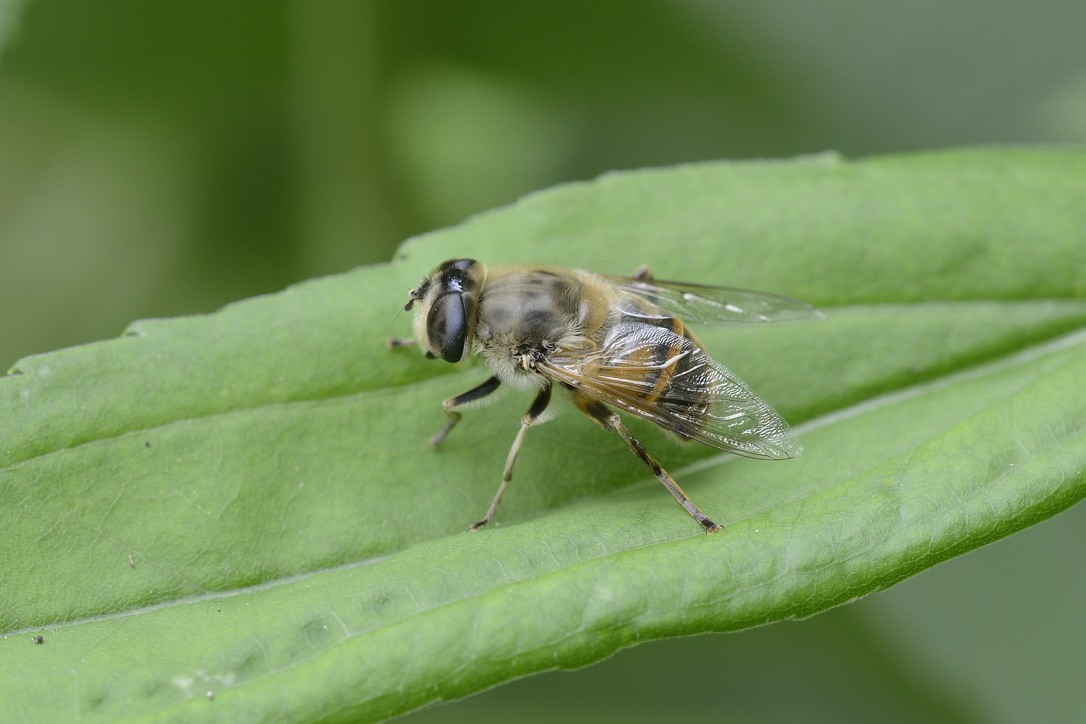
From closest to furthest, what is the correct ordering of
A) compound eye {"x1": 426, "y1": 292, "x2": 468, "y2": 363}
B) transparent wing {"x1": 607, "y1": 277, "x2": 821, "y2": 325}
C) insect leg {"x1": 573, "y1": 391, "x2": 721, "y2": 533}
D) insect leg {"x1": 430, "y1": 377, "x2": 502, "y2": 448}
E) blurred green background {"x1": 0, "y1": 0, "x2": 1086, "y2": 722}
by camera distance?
insect leg {"x1": 573, "y1": 391, "x2": 721, "y2": 533}
compound eye {"x1": 426, "y1": 292, "x2": 468, "y2": 363}
insect leg {"x1": 430, "y1": 377, "x2": 502, "y2": 448}
transparent wing {"x1": 607, "y1": 277, "x2": 821, "y2": 325}
blurred green background {"x1": 0, "y1": 0, "x2": 1086, "y2": 722}

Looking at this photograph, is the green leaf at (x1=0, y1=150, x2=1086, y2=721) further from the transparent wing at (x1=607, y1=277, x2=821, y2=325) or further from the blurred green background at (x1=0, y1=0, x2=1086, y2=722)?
the blurred green background at (x1=0, y1=0, x2=1086, y2=722)

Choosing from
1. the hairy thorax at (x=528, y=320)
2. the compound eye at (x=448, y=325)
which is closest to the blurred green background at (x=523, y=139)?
the hairy thorax at (x=528, y=320)

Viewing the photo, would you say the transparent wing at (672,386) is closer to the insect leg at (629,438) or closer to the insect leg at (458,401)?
the insect leg at (629,438)

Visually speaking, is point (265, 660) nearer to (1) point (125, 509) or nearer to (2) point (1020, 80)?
(1) point (125, 509)

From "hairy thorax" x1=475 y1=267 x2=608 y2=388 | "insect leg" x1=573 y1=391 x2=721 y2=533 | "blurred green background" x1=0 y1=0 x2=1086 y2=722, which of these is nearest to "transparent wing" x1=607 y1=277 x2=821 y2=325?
"hairy thorax" x1=475 y1=267 x2=608 y2=388

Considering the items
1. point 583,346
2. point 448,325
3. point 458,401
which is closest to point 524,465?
point 458,401

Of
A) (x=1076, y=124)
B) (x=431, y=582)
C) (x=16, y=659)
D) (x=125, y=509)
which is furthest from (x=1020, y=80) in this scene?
(x=16, y=659)
